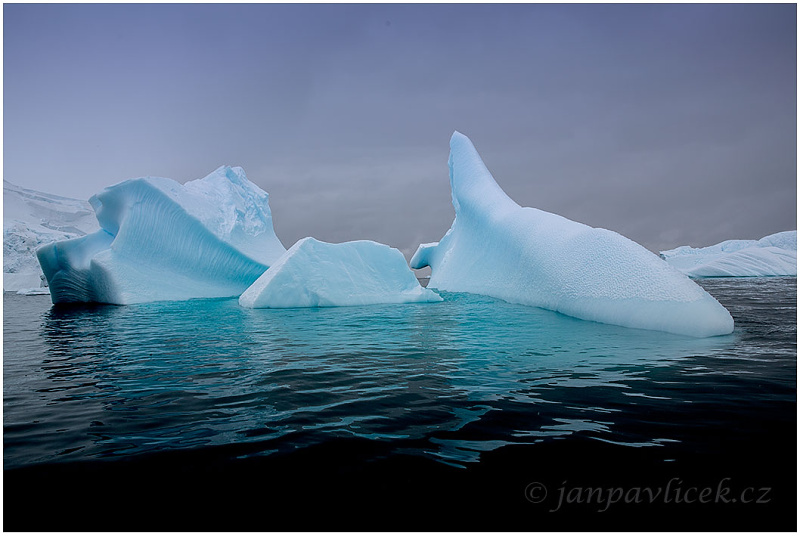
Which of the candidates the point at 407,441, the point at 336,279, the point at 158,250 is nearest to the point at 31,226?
the point at 158,250

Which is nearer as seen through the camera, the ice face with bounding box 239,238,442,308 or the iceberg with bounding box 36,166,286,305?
the ice face with bounding box 239,238,442,308

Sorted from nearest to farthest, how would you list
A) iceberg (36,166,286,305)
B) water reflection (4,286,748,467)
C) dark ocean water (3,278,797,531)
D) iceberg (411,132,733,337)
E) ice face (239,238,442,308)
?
1. dark ocean water (3,278,797,531)
2. water reflection (4,286,748,467)
3. iceberg (411,132,733,337)
4. ice face (239,238,442,308)
5. iceberg (36,166,286,305)

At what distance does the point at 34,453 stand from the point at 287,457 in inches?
58.4

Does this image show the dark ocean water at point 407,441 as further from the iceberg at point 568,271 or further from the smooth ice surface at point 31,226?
the smooth ice surface at point 31,226

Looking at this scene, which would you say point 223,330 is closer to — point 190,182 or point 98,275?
point 98,275

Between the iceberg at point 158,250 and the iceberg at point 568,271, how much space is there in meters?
A: 10.1

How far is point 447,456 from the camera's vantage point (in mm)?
2473

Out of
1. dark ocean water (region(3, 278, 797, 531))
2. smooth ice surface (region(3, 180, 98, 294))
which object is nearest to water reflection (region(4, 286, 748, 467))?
dark ocean water (region(3, 278, 797, 531))

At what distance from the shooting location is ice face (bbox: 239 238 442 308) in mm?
13078

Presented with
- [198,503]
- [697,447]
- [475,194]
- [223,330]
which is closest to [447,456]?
[198,503]

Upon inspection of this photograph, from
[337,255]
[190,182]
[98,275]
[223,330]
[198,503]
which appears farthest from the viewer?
[190,182]

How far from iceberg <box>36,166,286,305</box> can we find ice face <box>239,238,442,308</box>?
20.0 feet

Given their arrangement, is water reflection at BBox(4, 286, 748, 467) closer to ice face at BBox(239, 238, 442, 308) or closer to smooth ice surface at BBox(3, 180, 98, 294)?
ice face at BBox(239, 238, 442, 308)

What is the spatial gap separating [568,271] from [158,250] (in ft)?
52.0
